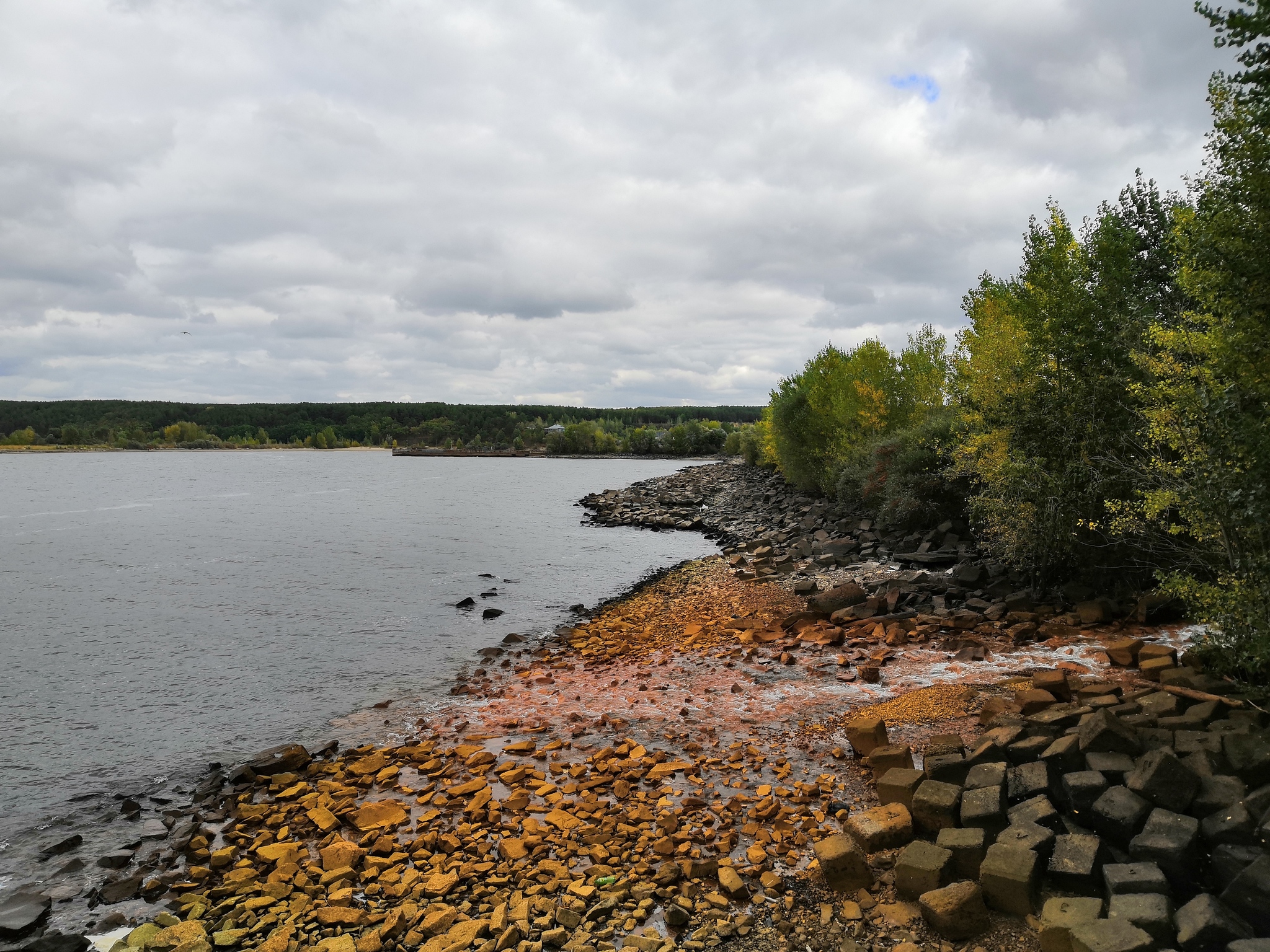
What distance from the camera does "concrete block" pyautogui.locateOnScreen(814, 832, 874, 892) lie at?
746cm

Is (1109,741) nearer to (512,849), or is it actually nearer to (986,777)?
(986,777)

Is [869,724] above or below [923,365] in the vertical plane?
below

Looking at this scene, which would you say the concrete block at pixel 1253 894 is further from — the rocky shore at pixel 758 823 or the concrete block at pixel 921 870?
the concrete block at pixel 921 870

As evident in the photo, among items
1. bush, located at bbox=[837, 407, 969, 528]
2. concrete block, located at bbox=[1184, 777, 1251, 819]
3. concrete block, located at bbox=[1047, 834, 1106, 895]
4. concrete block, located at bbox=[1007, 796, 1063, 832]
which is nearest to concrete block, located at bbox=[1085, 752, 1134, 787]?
concrete block, located at bbox=[1184, 777, 1251, 819]

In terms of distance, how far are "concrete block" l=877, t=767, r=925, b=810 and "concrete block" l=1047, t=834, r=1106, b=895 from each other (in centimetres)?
180

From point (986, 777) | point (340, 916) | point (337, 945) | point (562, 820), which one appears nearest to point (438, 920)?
point (337, 945)

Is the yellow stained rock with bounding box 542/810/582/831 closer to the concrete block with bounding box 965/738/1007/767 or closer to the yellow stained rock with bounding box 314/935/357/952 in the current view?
the yellow stained rock with bounding box 314/935/357/952

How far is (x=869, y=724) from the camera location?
34.4 ft

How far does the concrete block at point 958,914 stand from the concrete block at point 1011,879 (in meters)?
0.17

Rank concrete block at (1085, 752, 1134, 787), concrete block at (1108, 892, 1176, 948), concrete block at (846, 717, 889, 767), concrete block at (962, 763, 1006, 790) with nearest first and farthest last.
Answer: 1. concrete block at (1108, 892, 1176, 948)
2. concrete block at (1085, 752, 1134, 787)
3. concrete block at (962, 763, 1006, 790)
4. concrete block at (846, 717, 889, 767)

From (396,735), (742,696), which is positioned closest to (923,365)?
(742,696)

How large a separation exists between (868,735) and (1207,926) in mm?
4919

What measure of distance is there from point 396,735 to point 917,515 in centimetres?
2376

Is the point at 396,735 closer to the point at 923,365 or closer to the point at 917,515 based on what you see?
the point at 917,515
